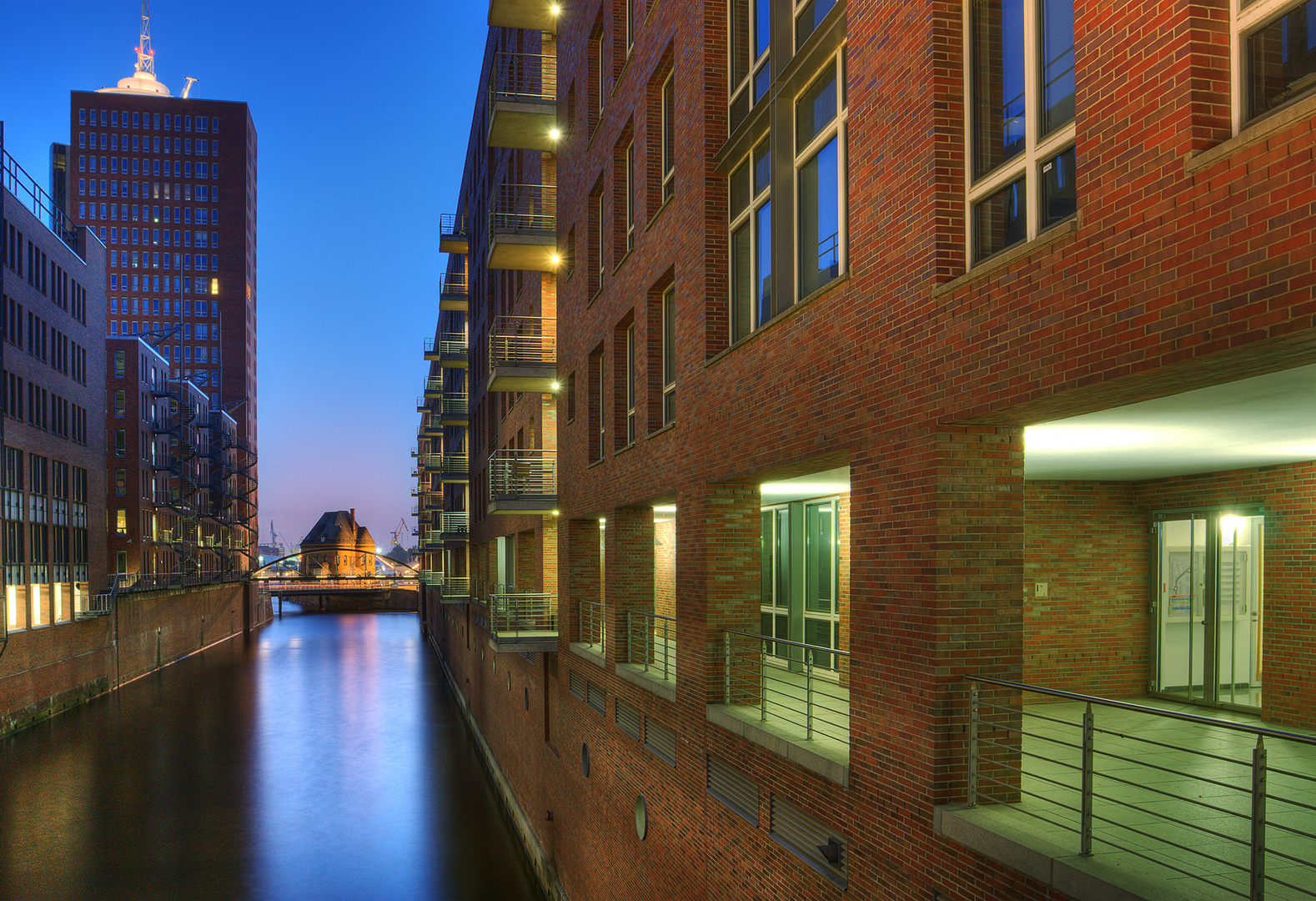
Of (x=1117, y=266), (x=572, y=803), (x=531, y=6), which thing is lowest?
(x=572, y=803)

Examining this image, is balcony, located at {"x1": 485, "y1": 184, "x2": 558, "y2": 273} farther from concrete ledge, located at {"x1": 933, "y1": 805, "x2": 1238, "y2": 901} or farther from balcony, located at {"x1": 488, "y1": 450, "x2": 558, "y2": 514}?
concrete ledge, located at {"x1": 933, "y1": 805, "x2": 1238, "y2": 901}

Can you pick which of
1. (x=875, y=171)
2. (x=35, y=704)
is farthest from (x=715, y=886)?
(x=35, y=704)

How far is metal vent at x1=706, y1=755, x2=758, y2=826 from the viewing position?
8.30m

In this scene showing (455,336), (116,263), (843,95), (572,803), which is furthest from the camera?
(116,263)

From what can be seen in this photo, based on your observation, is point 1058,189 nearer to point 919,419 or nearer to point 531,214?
point 919,419

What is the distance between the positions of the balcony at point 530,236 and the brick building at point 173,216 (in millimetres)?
81216

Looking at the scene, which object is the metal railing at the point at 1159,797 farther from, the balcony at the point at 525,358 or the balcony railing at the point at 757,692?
the balcony at the point at 525,358

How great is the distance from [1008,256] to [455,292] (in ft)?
137

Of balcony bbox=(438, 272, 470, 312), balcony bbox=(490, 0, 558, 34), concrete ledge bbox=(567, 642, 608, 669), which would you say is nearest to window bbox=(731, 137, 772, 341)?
concrete ledge bbox=(567, 642, 608, 669)

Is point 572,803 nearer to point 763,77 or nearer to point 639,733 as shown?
point 639,733

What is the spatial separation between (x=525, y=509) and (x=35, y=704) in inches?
996

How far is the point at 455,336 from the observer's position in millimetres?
47812

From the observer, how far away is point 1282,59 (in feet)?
12.6

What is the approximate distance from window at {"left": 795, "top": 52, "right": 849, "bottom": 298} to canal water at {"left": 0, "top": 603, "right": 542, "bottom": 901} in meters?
14.1
